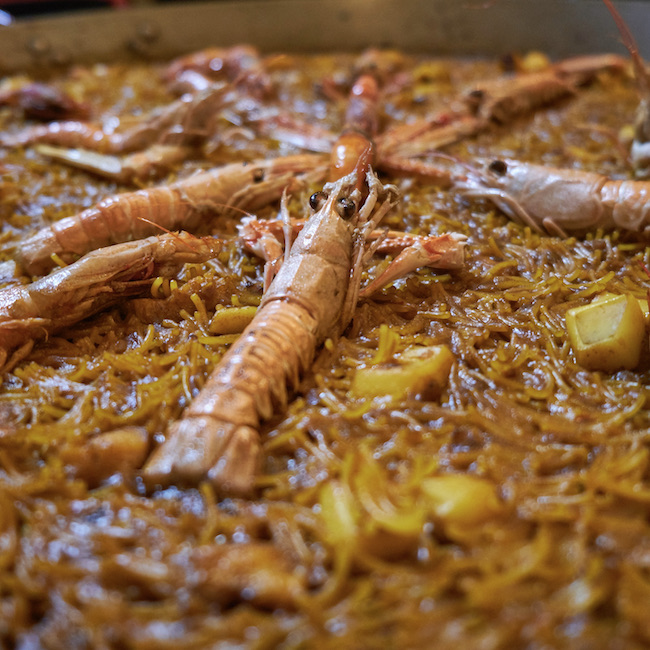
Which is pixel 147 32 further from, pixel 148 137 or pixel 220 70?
pixel 148 137

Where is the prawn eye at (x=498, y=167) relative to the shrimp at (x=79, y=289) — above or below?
above

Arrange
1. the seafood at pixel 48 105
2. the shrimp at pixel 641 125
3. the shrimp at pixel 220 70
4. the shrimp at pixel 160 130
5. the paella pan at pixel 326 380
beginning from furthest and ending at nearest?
the shrimp at pixel 220 70 → the seafood at pixel 48 105 → the shrimp at pixel 160 130 → the shrimp at pixel 641 125 → the paella pan at pixel 326 380

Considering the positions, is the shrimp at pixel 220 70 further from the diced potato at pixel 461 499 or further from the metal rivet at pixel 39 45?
the diced potato at pixel 461 499

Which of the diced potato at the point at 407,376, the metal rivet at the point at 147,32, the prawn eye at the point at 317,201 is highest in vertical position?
the metal rivet at the point at 147,32

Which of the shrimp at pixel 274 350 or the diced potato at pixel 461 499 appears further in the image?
the shrimp at pixel 274 350

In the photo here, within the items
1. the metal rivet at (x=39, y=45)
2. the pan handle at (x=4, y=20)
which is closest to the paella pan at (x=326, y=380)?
the metal rivet at (x=39, y=45)

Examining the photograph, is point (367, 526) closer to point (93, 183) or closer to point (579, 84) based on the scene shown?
point (93, 183)

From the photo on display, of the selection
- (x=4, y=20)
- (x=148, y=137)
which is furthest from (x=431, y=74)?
(x=4, y=20)
